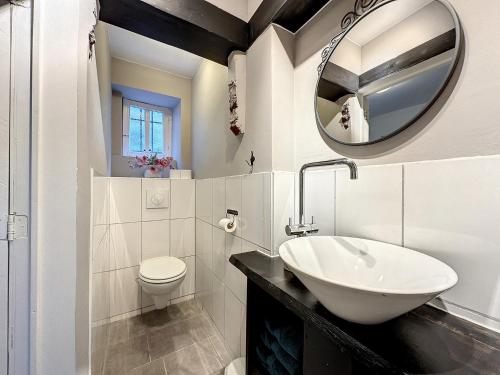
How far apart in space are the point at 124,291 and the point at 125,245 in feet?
1.38

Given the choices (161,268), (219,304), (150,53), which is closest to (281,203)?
(219,304)

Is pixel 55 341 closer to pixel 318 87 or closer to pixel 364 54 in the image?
pixel 318 87

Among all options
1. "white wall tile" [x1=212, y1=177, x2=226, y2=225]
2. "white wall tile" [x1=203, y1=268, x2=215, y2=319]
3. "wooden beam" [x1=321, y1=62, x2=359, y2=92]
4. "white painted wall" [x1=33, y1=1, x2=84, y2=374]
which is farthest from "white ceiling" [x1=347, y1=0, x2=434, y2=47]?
"white wall tile" [x1=203, y1=268, x2=215, y2=319]

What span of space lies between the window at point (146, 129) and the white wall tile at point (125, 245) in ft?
3.68

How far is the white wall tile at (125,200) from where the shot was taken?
71.8 inches

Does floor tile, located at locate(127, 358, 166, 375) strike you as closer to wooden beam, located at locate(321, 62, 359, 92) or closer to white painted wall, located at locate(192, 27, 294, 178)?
white painted wall, located at locate(192, 27, 294, 178)

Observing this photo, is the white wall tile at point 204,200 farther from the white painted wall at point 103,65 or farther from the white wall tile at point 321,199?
the white wall tile at point 321,199

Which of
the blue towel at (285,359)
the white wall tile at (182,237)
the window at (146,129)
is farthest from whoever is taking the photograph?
the window at (146,129)

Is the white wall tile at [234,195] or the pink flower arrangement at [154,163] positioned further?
the pink flower arrangement at [154,163]

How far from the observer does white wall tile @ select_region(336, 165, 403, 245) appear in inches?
27.2

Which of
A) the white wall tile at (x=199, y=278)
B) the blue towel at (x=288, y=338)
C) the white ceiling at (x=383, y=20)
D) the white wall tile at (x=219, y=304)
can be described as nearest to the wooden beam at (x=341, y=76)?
the white ceiling at (x=383, y=20)

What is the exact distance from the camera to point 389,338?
46 cm

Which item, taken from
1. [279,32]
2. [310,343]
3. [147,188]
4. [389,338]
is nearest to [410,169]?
[389,338]

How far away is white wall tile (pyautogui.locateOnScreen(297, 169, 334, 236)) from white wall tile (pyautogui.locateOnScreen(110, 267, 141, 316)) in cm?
180
